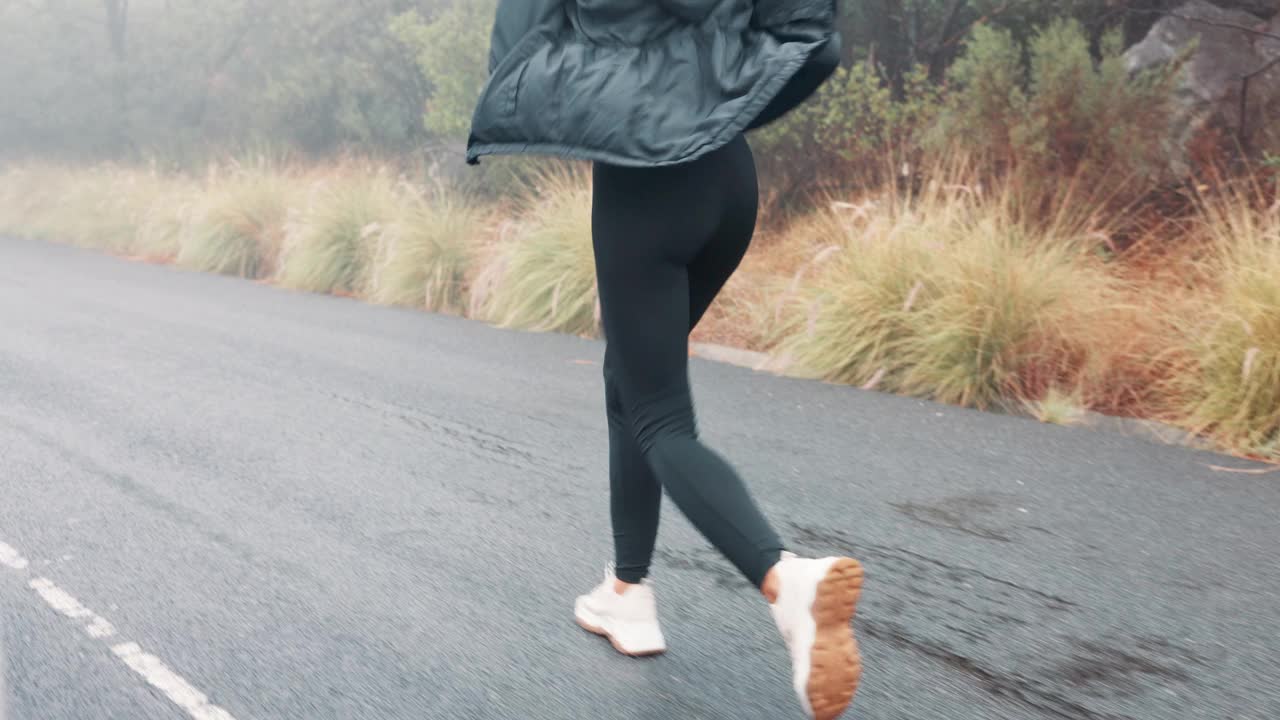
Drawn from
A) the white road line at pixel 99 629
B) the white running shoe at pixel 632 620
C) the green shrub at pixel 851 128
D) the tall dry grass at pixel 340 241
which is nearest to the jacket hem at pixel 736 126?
the white running shoe at pixel 632 620

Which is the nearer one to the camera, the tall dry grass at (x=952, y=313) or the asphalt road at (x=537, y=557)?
the asphalt road at (x=537, y=557)

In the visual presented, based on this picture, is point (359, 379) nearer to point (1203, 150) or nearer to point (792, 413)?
point (792, 413)

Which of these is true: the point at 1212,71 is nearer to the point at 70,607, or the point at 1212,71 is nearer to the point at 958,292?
the point at 958,292

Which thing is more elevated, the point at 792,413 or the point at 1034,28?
the point at 1034,28

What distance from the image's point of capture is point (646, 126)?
239 cm

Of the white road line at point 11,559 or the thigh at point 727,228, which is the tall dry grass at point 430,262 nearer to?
the white road line at point 11,559

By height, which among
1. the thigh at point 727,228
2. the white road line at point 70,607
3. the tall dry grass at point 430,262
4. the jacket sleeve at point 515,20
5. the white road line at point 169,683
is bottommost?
the tall dry grass at point 430,262

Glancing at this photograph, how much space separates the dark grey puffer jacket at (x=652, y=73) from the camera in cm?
238

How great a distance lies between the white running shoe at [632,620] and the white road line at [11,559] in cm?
186

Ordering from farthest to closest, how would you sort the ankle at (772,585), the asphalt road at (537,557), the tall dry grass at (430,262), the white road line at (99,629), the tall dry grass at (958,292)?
the tall dry grass at (430,262) < the tall dry grass at (958,292) < the white road line at (99,629) < the asphalt road at (537,557) < the ankle at (772,585)

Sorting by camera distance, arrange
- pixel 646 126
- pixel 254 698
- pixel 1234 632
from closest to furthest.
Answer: pixel 646 126 → pixel 254 698 → pixel 1234 632

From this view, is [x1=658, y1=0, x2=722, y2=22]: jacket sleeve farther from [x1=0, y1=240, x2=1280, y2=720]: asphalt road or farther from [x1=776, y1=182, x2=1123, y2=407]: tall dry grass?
[x1=776, y1=182, x2=1123, y2=407]: tall dry grass

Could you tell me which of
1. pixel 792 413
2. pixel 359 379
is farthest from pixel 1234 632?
pixel 359 379

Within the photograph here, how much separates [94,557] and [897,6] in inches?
366
